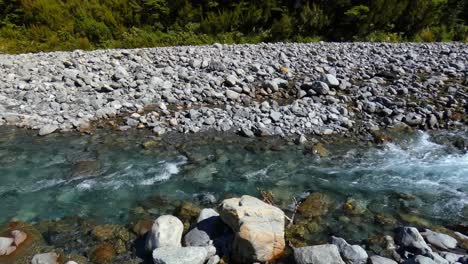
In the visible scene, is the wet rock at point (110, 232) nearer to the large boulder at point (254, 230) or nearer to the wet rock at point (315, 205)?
the large boulder at point (254, 230)

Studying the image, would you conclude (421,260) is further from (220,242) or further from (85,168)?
(85,168)

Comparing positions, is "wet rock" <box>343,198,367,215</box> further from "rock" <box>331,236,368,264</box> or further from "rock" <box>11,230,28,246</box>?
"rock" <box>11,230,28,246</box>

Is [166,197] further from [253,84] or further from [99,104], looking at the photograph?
[253,84]

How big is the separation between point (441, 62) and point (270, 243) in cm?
879

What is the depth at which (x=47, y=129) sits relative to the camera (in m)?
7.00

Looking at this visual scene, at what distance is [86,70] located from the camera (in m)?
9.21

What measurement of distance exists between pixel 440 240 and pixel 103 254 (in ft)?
11.0

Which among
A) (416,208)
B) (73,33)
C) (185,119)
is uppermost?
(416,208)

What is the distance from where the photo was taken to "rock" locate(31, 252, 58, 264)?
12.8 feet

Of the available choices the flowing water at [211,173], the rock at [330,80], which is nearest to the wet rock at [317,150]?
the flowing water at [211,173]

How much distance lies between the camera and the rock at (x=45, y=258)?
3.91m

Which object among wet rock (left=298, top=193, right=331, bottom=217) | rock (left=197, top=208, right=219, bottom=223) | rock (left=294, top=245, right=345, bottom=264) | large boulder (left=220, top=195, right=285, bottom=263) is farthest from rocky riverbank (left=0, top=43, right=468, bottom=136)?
rock (left=294, top=245, right=345, bottom=264)

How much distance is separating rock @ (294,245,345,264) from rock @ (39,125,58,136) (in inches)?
193

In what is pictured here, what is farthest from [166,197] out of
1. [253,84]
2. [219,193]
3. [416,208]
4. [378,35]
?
[378,35]
